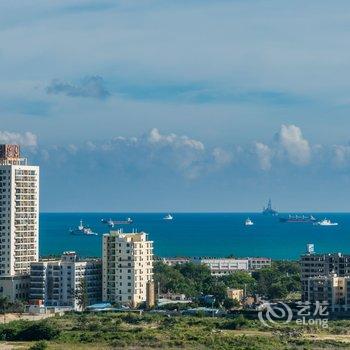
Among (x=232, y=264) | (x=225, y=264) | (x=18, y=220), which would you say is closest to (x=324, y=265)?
(x=18, y=220)

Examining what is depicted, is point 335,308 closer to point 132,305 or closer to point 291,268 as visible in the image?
point 132,305

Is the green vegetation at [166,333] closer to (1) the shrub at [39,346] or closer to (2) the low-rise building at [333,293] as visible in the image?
(1) the shrub at [39,346]

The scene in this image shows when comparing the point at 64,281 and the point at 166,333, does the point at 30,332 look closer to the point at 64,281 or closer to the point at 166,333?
the point at 166,333

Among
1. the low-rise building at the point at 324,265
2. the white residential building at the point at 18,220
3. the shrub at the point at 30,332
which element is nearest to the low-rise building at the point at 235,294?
the low-rise building at the point at 324,265

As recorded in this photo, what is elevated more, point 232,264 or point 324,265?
point 232,264

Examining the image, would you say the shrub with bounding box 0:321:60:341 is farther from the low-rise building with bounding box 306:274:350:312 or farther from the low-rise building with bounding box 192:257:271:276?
the low-rise building with bounding box 192:257:271:276

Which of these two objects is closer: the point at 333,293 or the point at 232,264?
the point at 333,293

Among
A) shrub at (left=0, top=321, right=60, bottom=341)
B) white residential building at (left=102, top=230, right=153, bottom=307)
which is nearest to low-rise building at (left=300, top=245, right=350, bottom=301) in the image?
white residential building at (left=102, top=230, right=153, bottom=307)
